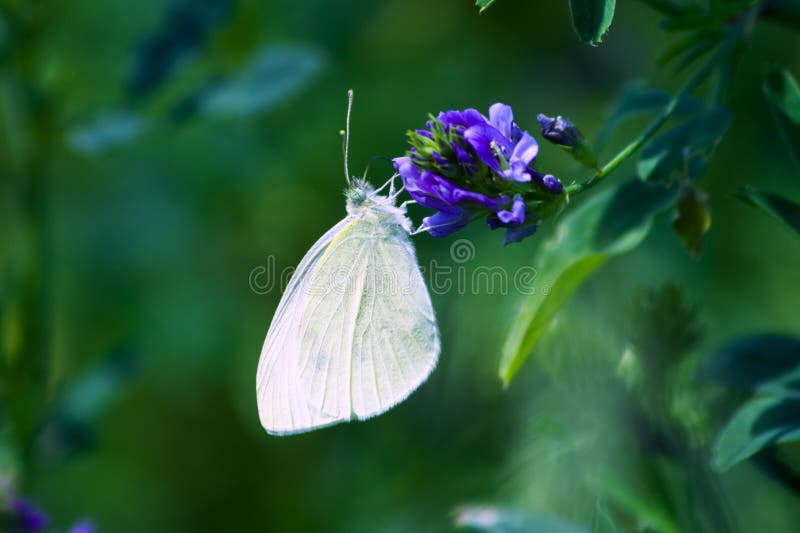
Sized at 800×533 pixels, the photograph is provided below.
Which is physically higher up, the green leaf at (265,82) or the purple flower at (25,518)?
the green leaf at (265,82)

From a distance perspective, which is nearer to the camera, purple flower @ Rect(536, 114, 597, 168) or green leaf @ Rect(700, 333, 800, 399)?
purple flower @ Rect(536, 114, 597, 168)

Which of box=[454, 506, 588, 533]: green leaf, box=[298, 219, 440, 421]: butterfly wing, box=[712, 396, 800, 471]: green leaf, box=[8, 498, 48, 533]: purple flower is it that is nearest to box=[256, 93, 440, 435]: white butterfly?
box=[298, 219, 440, 421]: butterfly wing

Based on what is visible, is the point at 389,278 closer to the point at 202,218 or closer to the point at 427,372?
the point at 427,372

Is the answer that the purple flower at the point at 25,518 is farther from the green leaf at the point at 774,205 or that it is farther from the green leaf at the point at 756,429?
the green leaf at the point at 774,205

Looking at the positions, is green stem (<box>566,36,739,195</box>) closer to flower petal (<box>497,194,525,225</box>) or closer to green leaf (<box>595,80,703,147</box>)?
flower petal (<box>497,194,525,225</box>)

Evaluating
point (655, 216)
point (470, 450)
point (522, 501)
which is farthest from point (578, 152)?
point (470, 450)

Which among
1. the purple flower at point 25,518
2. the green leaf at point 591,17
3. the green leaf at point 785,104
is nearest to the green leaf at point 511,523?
the green leaf at point 785,104
